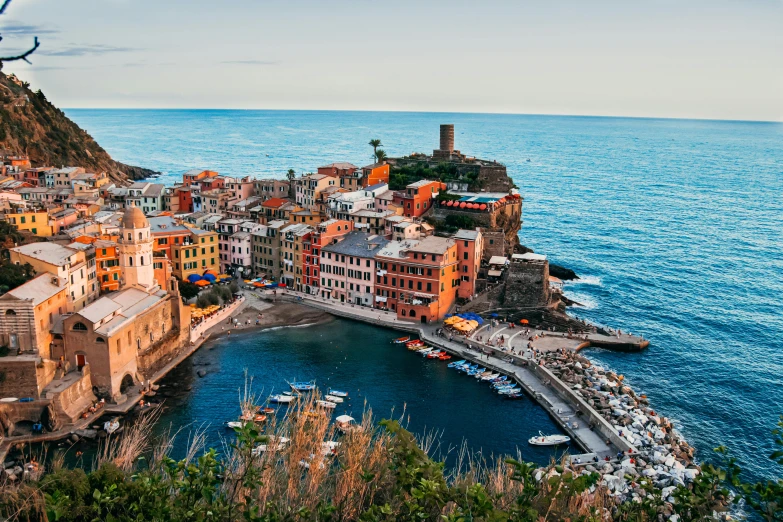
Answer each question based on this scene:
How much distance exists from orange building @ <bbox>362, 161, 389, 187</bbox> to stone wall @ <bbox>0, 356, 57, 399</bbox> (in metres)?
54.3

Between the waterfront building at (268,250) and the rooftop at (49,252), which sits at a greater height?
the rooftop at (49,252)

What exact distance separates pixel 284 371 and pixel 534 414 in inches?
753

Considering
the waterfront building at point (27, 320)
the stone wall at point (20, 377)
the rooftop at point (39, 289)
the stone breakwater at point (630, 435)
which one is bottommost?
the stone breakwater at point (630, 435)

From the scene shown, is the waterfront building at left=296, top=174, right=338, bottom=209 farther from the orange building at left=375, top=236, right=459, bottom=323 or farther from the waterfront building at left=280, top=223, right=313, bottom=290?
the orange building at left=375, top=236, right=459, bottom=323

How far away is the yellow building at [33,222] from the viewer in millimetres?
62531

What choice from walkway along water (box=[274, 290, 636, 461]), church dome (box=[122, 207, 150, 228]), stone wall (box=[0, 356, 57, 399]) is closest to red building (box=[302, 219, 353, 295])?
walkway along water (box=[274, 290, 636, 461])

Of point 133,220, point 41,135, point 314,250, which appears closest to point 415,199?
point 314,250

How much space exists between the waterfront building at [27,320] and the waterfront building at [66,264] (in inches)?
123

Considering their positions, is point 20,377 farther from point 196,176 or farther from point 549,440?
point 196,176

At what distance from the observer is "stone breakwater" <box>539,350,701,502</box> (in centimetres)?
3594

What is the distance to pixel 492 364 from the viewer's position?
5353cm

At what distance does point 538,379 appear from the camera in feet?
166

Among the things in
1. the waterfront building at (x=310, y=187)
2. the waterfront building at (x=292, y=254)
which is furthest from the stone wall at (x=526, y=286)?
the waterfront building at (x=310, y=187)

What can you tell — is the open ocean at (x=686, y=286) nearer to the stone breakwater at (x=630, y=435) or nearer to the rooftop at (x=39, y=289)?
the stone breakwater at (x=630, y=435)
